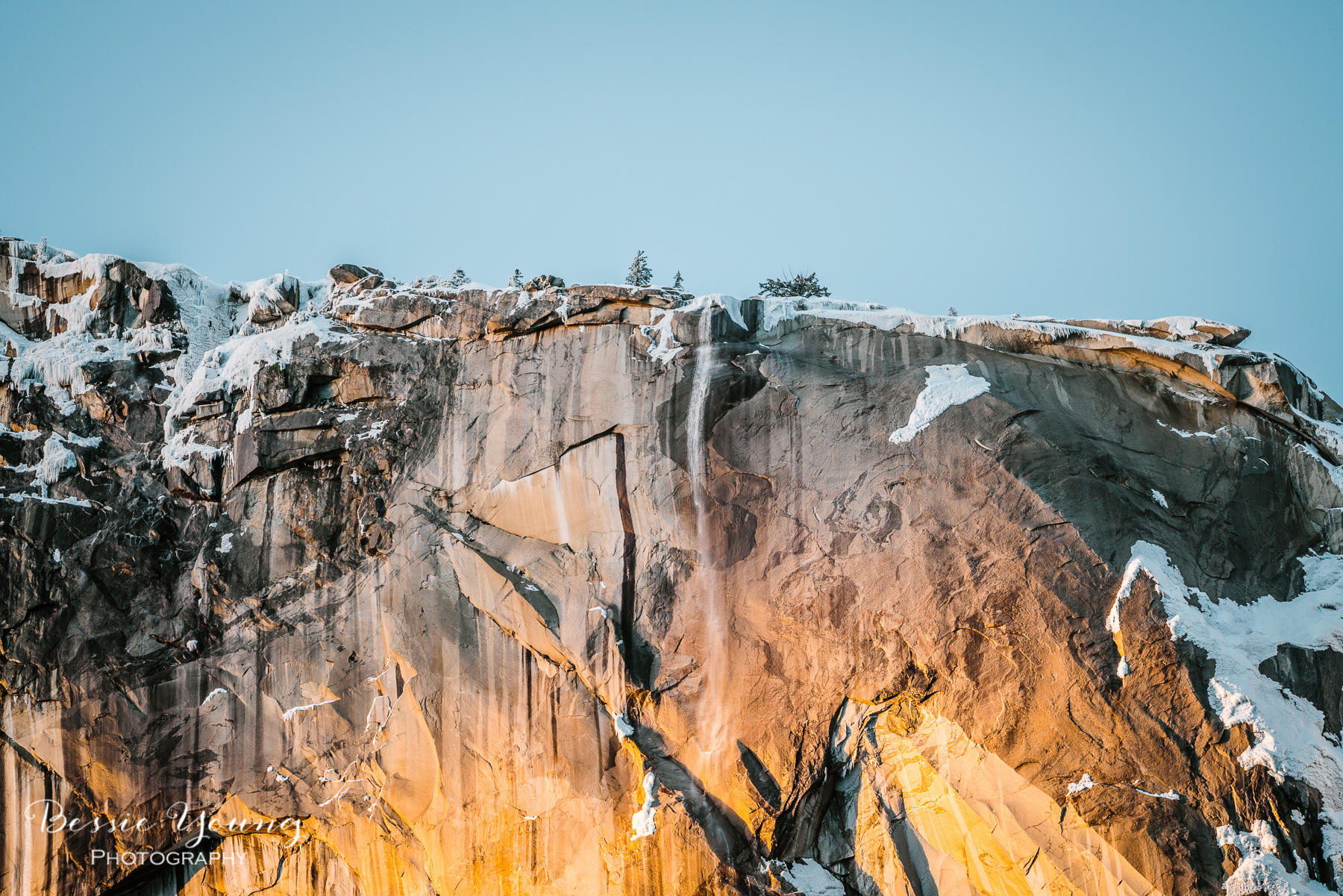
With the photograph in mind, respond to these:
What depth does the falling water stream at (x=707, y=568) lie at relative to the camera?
52.3 ft

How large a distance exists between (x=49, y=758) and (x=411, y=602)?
7.98 m

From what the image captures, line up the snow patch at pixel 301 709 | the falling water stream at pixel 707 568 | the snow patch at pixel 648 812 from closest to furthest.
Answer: the snow patch at pixel 648 812
the falling water stream at pixel 707 568
the snow patch at pixel 301 709

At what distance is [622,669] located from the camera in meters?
16.2

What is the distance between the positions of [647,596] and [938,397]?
241 inches

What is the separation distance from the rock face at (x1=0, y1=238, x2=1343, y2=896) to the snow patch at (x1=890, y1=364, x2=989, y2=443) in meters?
0.11

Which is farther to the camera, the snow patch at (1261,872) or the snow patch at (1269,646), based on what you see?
the snow patch at (1269,646)

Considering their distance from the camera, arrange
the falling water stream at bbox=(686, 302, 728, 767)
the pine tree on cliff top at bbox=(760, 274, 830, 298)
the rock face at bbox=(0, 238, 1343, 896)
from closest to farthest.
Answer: the rock face at bbox=(0, 238, 1343, 896)
the falling water stream at bbox=(686, 302, 728, 767)
the pine tree on cliff top at bbox=(760, 274, 830, 298)

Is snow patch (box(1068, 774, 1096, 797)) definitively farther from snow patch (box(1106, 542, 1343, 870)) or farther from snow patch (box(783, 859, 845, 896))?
snow patch (box(783, 859, 845, 896))

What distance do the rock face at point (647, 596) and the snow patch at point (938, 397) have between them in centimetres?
11

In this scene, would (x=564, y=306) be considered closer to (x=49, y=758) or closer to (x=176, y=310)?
(x=176, y=310)

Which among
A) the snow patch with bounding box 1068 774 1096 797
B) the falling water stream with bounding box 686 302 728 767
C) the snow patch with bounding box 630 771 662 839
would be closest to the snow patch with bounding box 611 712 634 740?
the snow patch with bounding box 630 771 662 839

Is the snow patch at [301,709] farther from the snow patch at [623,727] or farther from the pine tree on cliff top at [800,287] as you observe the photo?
the pine tree on cliff top at [800,287]

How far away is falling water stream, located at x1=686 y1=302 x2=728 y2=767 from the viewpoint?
52.3 feet

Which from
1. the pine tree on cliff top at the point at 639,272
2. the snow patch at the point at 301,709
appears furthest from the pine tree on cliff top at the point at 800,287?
the snow patch at the point at 301,709
